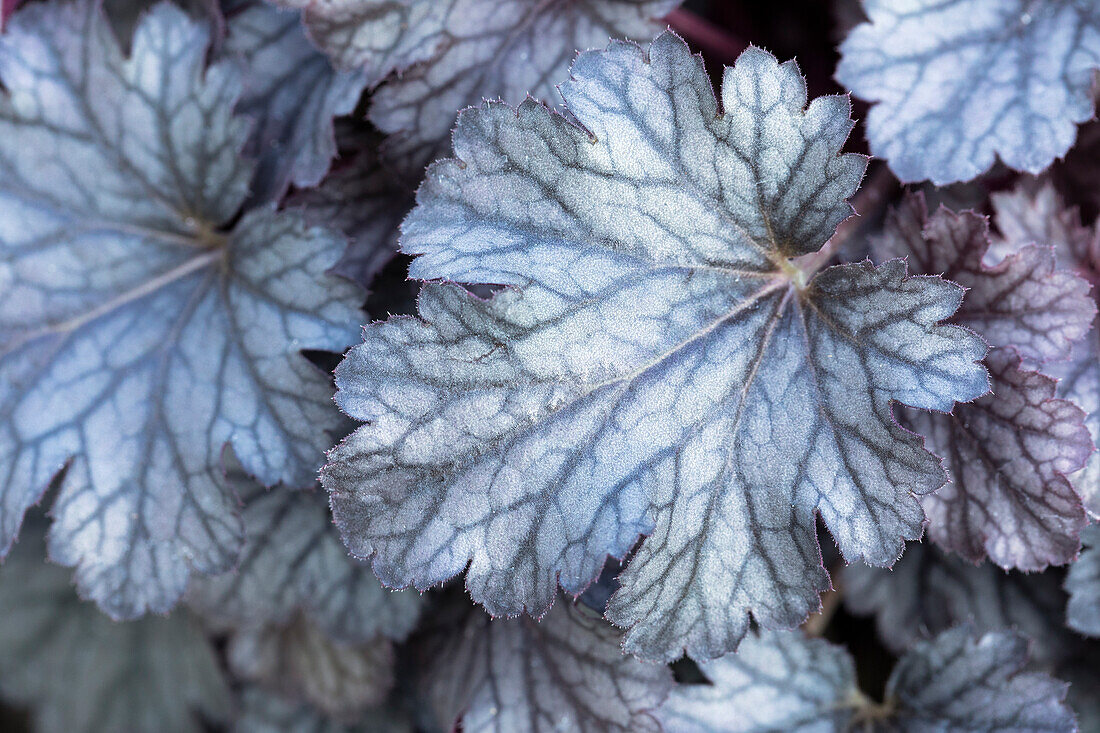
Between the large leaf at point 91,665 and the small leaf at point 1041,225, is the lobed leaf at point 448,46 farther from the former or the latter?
the large leaf at point 91,665

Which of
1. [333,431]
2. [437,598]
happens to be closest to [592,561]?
[333,431]

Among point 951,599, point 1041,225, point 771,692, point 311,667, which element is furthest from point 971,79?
point 311,667

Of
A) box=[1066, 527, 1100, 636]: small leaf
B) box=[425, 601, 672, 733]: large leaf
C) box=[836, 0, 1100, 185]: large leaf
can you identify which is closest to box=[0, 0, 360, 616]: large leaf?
box=[425, 601, 672, 733]: large leaf

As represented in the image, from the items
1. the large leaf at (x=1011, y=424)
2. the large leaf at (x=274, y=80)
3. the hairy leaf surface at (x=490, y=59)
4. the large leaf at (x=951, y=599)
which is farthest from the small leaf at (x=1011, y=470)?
the large leaf at (x=274, y=80)

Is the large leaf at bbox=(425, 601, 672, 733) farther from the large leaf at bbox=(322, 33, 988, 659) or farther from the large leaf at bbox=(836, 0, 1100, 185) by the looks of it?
the large leaf at bbox=(836, 0, 1100, 185)

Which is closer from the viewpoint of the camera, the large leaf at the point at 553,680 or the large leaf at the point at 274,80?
the large leaf at the point at 553,680
